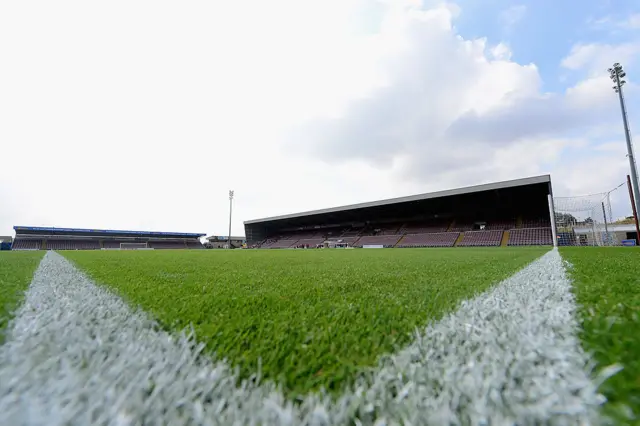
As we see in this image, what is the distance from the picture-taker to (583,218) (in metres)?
13.1

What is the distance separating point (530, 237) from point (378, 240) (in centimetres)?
998

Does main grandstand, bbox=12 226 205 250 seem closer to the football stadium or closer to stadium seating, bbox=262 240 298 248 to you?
stadium seating, bbox=262 240 298 248

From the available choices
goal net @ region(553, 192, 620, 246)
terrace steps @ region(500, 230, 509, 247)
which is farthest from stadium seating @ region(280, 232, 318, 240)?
goal net @ region(553, 192, 620, 246)

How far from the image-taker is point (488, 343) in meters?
0.75

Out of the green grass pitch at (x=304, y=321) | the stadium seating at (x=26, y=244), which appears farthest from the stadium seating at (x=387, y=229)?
the stadium seating at (x=26, y=244)

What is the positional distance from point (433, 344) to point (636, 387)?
367 millimetres

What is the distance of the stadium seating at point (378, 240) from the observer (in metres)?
21.8

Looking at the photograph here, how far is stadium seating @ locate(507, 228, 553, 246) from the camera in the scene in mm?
16564

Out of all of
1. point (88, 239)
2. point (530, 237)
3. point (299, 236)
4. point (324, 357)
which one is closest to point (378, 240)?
point (530, 237)

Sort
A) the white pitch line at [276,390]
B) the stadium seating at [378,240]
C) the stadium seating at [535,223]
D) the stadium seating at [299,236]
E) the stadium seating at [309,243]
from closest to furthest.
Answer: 1. the white pitch line at [276,390]
2. the stadium seating at [535,223]
3. the stadium seating at [378,240]
4. the stadium seating at [309,243]
5. the stadium seating at [299,236]

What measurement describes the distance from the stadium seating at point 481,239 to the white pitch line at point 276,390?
19.8 m

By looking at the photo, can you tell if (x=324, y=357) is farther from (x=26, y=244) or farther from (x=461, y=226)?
(x=26, y=244)

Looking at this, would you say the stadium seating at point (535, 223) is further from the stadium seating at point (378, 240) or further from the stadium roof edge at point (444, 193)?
the stadium seating at point (378, 240)

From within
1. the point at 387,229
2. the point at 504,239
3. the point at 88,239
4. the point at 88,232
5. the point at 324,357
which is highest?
the point at 88,232
